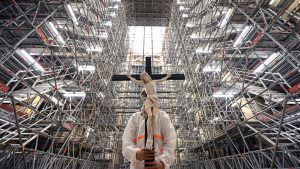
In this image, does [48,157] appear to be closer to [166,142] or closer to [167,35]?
[166,142]

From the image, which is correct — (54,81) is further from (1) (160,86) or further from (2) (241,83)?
(1) (160,86)

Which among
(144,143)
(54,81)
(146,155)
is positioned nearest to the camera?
(146,155)

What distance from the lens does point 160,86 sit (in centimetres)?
1398

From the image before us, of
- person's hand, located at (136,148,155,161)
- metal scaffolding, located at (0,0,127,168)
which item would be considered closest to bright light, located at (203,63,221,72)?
metal scaffolding, located at (0,0,127,168)

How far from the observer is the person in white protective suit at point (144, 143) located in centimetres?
159

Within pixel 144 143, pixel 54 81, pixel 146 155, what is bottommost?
pixel 146 155

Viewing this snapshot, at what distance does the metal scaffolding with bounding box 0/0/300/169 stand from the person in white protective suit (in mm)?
2220

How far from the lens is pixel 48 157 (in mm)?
5637

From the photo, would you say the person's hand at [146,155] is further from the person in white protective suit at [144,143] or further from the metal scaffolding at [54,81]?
the metal scaffolding at [54,81]

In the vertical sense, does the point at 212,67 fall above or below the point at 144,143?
above

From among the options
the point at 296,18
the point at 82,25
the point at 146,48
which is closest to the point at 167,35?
the point at 146,48

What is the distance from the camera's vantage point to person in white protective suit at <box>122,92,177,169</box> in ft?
5.23

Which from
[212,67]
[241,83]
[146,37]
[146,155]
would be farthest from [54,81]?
[146,37]

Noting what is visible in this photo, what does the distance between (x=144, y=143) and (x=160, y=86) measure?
12.2 meters
